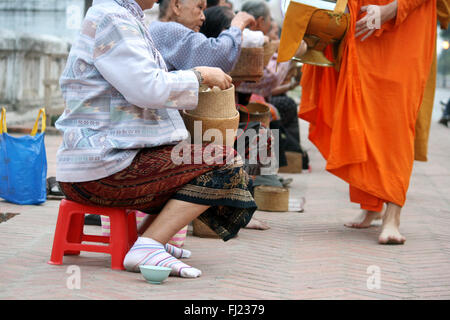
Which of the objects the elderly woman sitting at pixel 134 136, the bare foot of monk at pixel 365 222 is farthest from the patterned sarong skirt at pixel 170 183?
the bare foot of monk at pixel 365 222

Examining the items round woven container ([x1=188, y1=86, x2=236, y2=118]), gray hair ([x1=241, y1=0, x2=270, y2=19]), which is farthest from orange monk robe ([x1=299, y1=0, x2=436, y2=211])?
gray hair ([x1=241, y1=0, x2=270, y2=19])

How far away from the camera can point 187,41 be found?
3.96 meters

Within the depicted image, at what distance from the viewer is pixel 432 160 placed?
9.69 m

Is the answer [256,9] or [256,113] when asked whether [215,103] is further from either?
[256,9]

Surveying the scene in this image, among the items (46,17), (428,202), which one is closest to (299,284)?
(428,202)

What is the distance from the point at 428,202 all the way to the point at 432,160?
12.4 ft

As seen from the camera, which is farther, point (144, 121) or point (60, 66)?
point (60, 66)

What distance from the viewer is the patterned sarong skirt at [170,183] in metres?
3.18

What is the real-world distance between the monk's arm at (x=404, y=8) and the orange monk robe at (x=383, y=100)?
17mm

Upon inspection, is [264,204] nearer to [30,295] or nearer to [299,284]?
[299,284]

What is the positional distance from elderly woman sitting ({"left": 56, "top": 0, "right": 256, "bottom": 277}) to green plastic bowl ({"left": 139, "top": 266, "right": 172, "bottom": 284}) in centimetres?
14

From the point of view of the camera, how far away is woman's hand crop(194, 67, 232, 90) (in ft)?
10.8

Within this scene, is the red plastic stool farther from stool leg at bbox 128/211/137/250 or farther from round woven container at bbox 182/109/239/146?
round woven container at bbox 182/109/239/146

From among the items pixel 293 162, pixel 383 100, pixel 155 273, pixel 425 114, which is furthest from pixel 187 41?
pixel 293 162
